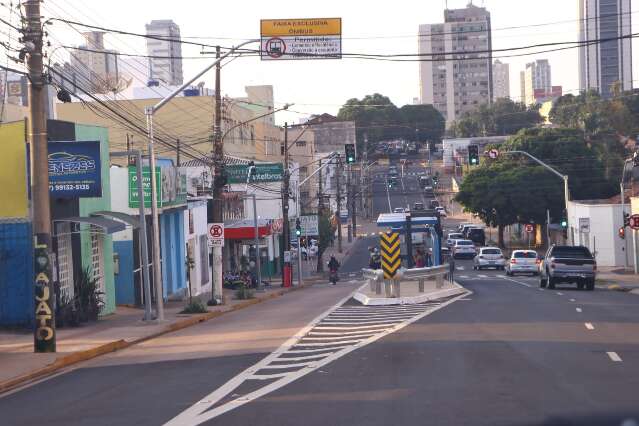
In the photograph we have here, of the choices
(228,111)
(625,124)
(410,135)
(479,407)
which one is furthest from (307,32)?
(410,135)

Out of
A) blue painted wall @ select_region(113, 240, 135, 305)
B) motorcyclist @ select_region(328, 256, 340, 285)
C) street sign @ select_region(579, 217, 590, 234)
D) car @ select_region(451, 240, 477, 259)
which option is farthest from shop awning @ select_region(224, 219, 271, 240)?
car @ select_region(451, 240, 477, 259)

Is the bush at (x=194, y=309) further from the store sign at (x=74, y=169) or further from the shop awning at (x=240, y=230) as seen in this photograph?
the shop awning at (x=240, y=230)

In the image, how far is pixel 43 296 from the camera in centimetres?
2022

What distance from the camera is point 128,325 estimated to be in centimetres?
2842

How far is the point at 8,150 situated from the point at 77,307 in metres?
4.93

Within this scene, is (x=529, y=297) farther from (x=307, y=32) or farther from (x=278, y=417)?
(x=278, y=417)

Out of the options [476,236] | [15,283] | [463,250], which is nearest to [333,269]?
[463,250]

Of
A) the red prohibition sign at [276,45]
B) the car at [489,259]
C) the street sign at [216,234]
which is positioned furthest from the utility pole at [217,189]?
the car at [489,259]

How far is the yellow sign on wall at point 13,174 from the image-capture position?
27391 millimetres

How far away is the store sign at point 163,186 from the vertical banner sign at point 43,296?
1219 centimetres

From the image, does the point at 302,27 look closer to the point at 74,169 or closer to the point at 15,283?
the point at 74,169

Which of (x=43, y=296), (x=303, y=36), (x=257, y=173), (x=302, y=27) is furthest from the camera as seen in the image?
(x=257, y=173)

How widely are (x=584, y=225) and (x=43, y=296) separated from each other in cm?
5471

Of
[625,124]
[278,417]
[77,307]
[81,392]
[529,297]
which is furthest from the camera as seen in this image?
[625,124]
